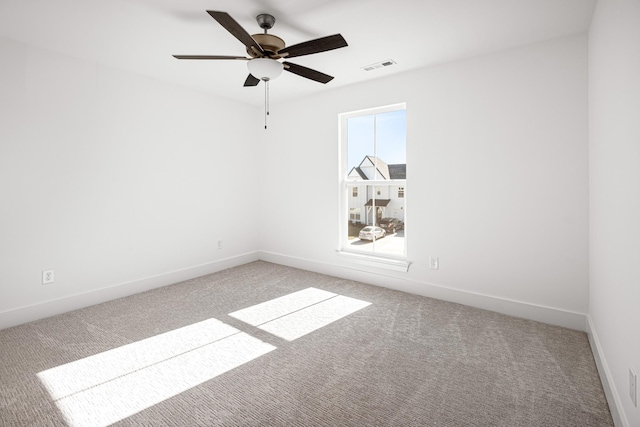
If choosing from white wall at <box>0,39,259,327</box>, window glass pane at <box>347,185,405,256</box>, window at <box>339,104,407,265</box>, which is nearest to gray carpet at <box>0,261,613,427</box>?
white wall at <box>0,39,259,327</box>

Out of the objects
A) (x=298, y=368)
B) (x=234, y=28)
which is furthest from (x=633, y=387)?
(x=234, y=28)

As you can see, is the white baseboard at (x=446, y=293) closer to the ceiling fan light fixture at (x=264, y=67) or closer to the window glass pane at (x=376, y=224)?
the window glass pane at (x=376, y=224)

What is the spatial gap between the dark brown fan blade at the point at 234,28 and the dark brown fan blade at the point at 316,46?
0.74ft

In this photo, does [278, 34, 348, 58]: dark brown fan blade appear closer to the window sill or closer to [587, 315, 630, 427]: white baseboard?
the window sill

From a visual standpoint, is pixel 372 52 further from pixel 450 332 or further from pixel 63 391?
pixel 63 391

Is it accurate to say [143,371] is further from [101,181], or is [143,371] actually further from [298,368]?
[101,181]

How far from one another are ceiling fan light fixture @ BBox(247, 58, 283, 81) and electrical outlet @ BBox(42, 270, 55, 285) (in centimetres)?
278

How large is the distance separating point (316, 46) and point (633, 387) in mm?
2592

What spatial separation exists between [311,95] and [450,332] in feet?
11.4

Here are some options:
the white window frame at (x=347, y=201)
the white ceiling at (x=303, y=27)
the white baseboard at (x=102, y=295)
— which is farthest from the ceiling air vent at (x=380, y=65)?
the white baseboard at (x=102, y=295)

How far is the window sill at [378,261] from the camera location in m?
3.72

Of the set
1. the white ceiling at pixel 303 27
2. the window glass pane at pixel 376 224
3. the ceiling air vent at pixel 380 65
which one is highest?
the ceiling air vent at pixel 380 65

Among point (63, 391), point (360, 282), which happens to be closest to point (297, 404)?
point (63, 391)

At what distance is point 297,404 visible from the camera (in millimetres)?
1816
